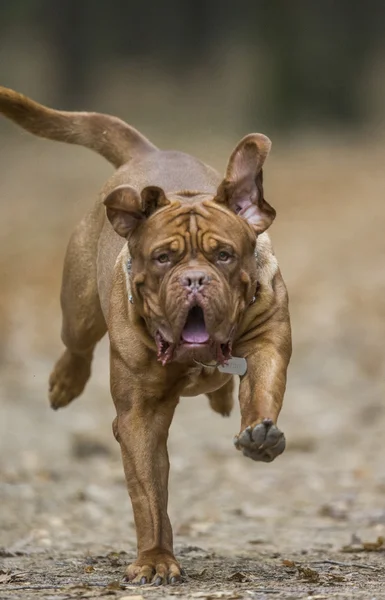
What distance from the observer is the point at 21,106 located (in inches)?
327

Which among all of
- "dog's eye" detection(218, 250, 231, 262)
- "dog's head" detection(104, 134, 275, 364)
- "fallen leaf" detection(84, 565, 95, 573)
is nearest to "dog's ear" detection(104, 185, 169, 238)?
"dog's head" detection(104, 134, 275, 364)

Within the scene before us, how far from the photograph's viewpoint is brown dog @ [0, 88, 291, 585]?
601cm

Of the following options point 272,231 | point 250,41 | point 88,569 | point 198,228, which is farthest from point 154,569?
point 250,41

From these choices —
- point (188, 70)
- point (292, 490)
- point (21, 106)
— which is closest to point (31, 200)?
point (188, 70)

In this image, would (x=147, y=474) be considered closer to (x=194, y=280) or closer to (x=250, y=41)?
(x=194, y=280)

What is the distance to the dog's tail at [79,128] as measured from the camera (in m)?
8.26

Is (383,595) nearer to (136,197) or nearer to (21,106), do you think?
(136,197)

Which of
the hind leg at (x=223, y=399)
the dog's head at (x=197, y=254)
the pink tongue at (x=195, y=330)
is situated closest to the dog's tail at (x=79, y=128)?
the hind leg at (x=223, y=399)

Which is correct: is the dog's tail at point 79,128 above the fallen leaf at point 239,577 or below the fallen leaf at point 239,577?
→ above

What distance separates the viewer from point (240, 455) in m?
12.4

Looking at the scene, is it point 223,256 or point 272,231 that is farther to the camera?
point 272,231

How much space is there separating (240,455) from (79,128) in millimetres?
4811

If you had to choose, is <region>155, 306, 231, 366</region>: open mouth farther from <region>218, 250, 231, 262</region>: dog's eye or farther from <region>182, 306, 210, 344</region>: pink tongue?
<region>218, 250, 231, 262</region>: dog's eye

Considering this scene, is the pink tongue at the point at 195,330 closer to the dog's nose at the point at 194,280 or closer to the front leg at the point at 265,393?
the dog's nose at the point at 194,280
